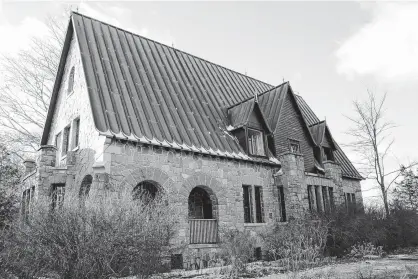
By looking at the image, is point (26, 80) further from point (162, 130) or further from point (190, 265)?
point (190, 265)

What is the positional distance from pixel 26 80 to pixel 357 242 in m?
19.8

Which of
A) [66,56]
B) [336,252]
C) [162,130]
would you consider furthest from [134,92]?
[336,252]

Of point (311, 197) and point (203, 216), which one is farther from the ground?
point (311, 197)

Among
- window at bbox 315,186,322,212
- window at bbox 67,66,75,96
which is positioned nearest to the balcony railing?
window at bbox 315,186,322,212

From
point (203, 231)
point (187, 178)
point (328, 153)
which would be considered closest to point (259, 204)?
point (203, 231)

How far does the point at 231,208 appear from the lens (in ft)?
45.7

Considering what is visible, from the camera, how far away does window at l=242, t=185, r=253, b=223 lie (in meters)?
14.9

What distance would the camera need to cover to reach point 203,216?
14531 mm

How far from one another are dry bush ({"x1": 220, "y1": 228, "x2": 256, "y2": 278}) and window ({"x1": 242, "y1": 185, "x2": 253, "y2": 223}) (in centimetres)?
108

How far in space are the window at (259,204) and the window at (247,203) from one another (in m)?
0.42

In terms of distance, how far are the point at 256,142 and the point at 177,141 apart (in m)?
4.87

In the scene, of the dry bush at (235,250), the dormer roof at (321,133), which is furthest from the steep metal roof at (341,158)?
the dry bush at (235,250)

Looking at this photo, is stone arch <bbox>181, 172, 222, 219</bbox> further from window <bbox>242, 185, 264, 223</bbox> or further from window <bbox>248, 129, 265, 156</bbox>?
window <bbox>248, 129, 265, 156</bbox>

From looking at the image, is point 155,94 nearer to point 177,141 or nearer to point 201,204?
point 177,141
